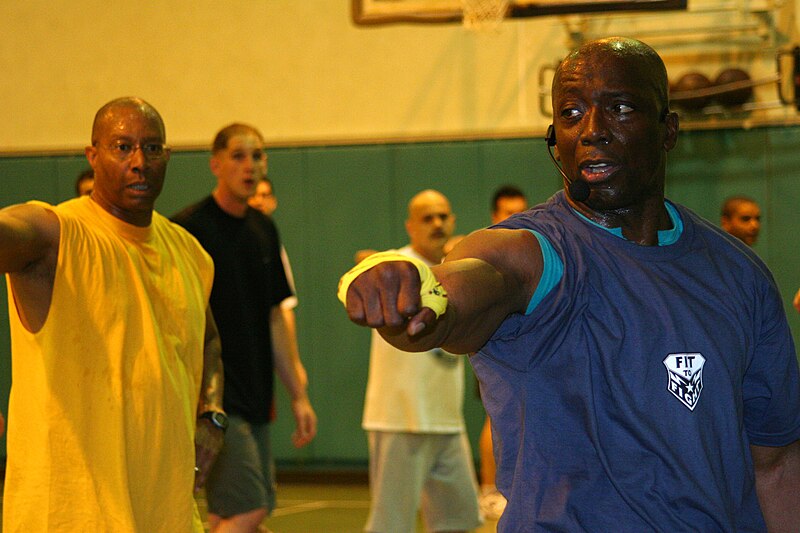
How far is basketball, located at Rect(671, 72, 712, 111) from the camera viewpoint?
10.5 metres

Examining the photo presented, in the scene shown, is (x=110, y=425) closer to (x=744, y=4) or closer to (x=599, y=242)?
(x=599, y=242)

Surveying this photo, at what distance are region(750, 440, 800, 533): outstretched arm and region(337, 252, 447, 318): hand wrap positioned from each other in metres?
1.41

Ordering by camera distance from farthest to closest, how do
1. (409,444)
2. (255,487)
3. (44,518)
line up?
(409,444)
(255,487)
(44,518)

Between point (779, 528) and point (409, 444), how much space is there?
440cm

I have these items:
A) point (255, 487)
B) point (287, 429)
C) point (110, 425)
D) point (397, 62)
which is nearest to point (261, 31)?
point (397, 62)

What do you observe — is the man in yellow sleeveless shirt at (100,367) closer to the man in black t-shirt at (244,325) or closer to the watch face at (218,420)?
the watch face at (218,420)

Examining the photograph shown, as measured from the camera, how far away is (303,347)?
11.6m

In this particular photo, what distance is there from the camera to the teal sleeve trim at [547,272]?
97.2 inches

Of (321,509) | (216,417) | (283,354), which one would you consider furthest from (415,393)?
(321,509)

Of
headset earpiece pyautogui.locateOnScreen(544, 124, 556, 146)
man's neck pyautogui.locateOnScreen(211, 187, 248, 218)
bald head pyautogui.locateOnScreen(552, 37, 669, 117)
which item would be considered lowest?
man's neck pyautogui.locateOnScreen(211, 187, 248, 218)

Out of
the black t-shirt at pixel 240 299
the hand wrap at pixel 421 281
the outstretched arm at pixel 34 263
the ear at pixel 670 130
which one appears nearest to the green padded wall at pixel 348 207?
the black t-shirt at pixel 240 299

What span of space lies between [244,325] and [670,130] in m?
3.76

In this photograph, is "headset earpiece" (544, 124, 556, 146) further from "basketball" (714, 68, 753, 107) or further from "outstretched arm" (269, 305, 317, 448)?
"basketball" (714, 68, 753, 107)

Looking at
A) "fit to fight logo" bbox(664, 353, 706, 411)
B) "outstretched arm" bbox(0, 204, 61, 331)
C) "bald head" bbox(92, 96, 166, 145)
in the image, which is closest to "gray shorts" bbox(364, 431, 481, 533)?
"bald head" bbox(92, 96, 166, 145)
